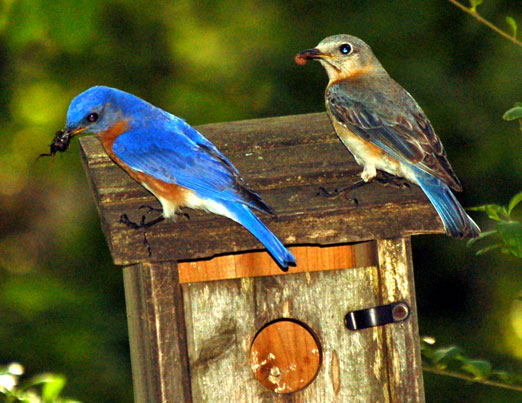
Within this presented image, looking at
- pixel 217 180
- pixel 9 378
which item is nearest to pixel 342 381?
pixel 217 180

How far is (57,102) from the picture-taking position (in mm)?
7254

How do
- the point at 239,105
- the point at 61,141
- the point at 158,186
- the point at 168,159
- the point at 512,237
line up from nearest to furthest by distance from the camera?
the point at 512,237
the point at 158,186
the point at 168,159
the point at 61,141
the point at 239,105

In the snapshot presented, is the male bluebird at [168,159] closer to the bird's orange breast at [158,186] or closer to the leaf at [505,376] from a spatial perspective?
the bird's orange breast at [158,186]

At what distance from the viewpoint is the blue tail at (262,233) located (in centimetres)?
379

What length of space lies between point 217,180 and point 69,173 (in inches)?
134

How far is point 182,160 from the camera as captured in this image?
4.16 meters

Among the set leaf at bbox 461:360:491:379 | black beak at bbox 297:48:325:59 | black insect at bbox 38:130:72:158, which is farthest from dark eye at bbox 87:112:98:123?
leaf at bbox 461:360:491:379

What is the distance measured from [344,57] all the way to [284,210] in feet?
3.78

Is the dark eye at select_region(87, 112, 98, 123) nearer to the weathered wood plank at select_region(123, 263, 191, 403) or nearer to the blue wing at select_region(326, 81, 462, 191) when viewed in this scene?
the weathered wood plank at select_region(123, 263, 191, 403)

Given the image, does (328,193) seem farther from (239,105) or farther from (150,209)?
(239,105)

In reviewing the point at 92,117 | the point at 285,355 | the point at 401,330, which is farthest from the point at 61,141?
the point at 401,330

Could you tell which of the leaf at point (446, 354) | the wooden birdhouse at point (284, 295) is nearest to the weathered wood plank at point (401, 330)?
the wooden birdhouse at point (284, 295)

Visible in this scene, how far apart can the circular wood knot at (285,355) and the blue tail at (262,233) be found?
616 millimetres

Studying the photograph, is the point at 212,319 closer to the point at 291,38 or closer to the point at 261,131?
the point at 261,131
